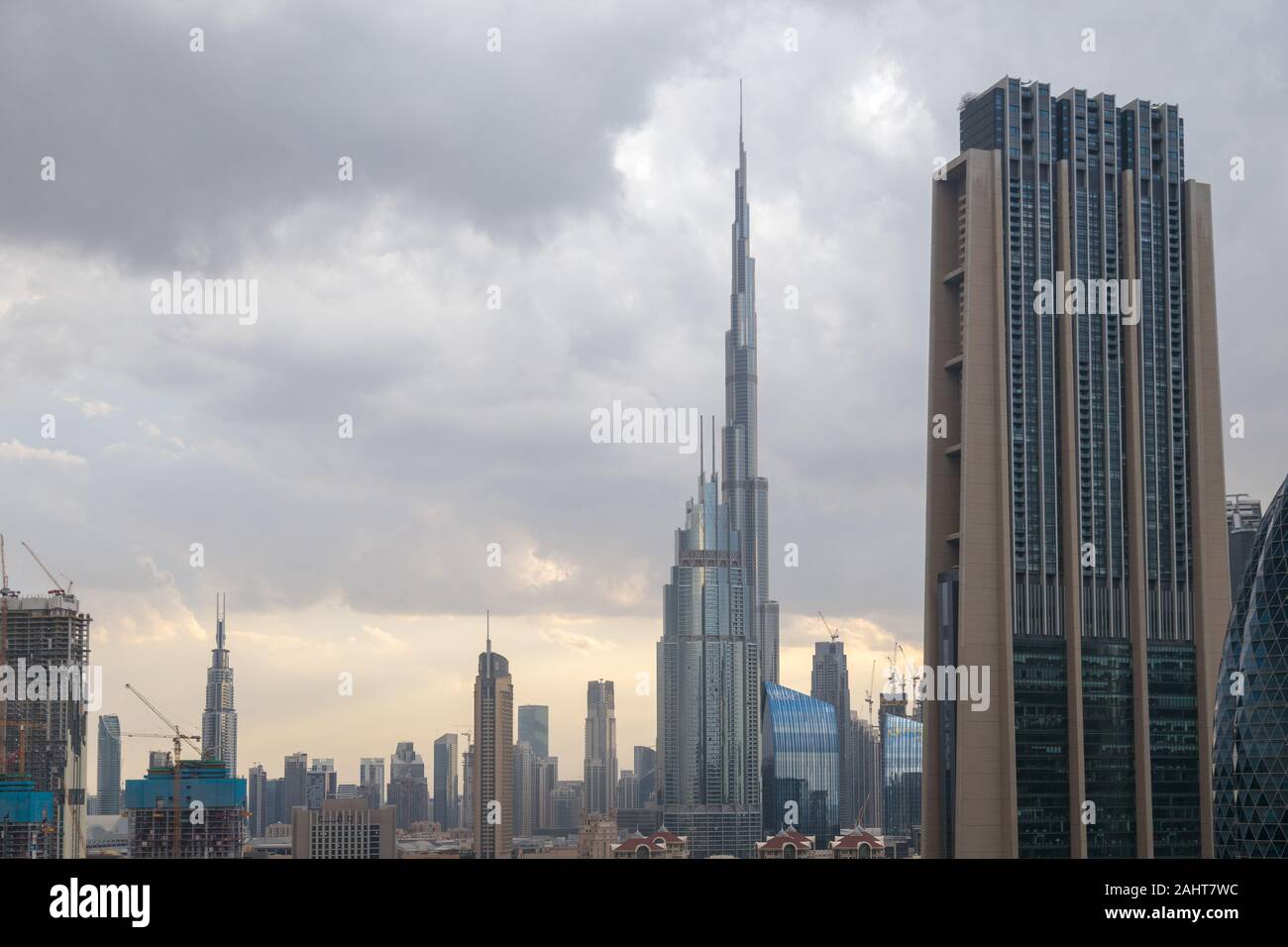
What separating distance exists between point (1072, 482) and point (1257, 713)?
49347 mm

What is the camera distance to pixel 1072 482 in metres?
136

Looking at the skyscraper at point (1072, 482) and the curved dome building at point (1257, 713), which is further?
the skyscraper at point (1072, 482)

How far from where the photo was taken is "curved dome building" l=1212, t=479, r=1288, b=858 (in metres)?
86.8

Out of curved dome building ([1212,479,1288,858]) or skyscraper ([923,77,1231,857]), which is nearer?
curved dome building ([1212,479,1288,858])

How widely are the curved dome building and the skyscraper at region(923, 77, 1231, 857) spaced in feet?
116

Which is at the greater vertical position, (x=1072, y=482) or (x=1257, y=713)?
(x=1072, y=482)

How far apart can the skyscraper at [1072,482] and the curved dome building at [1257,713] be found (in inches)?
1391

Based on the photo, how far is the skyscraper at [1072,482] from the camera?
427ft

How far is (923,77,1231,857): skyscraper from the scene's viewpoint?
130 metres

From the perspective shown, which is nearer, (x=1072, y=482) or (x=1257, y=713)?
(x=1257, y=713)

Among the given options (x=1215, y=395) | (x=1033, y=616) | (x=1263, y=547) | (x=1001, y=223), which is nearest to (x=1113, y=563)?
(x=1033, y=616)

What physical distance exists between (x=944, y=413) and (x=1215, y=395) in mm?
28278
